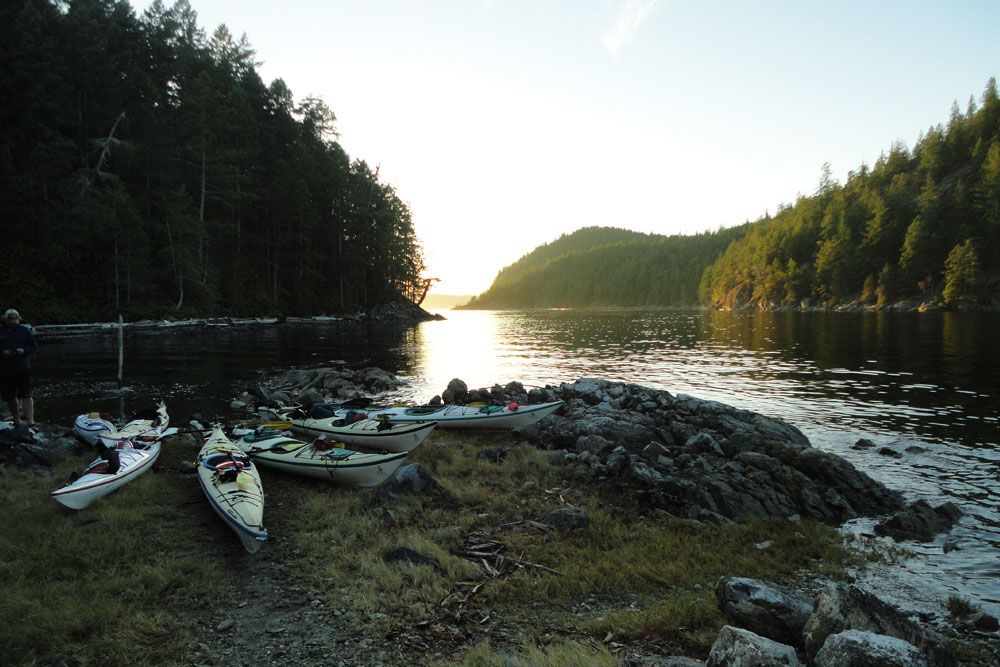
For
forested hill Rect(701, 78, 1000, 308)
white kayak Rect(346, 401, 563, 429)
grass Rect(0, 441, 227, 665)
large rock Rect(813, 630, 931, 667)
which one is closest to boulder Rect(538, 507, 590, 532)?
large rock Rect(813, 630, 931, 667)

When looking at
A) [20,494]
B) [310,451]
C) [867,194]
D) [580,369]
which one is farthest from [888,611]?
[867,194]

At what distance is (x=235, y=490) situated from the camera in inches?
347

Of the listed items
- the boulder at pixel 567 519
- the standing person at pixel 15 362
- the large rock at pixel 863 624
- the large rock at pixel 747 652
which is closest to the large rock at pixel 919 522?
the large rock at pixel 863 624

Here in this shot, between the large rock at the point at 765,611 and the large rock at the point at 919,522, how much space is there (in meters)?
5.40

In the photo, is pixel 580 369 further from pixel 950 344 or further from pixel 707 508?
pixel 950 344

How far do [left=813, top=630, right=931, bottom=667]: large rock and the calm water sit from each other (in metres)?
4.34

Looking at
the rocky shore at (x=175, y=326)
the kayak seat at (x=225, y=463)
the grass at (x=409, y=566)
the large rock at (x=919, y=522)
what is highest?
the rocky shore at (x=175, y=326)

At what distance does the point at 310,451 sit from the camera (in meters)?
11.2

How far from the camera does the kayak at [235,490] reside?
25.4 feet

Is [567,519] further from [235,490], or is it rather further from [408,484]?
[235,490]

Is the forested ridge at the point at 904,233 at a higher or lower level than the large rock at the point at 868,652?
higher

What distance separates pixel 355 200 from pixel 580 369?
229 ft

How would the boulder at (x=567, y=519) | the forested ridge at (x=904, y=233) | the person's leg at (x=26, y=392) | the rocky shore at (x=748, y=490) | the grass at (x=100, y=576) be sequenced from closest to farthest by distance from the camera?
1. the rocky shore at (x=748, y=490)
2. the grass at (x=100, y=576)
3. the boulder at (x=567, y=519)
4. the person's leg at (x=26, y=392)
5. the forested ridge at (x=904, y=233)

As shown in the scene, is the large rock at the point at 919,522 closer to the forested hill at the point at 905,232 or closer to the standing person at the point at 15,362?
the standing person at the point at 15,362
